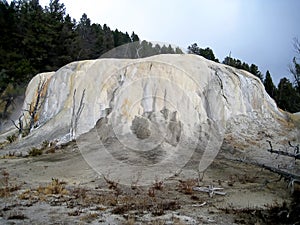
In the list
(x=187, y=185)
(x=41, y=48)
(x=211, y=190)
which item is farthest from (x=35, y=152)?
(x=41, y=48)

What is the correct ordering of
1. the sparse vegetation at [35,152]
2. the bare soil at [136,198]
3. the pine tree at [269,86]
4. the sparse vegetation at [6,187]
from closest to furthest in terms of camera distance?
the bare soil at [136,198] < the sparse vegetation at [6,187] < the sparse vegetation at [35,152] < the pine tree at [269,86]

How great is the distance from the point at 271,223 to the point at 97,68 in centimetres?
1986

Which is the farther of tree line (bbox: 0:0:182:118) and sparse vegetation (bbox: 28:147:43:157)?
tree line (bbox: 0:0:182:118)

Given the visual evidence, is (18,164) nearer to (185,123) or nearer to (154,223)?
(185,123)

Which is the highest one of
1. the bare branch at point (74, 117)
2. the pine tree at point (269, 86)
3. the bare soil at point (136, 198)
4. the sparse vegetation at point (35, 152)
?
the pine tree at point (269, 86)

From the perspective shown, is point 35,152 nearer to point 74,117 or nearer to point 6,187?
point 74,117

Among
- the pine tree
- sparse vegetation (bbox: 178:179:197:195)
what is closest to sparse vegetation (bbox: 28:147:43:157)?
sparse vegetation (bbox: 178:179:197:195)

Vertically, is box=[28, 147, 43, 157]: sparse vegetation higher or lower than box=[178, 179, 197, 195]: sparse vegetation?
higher

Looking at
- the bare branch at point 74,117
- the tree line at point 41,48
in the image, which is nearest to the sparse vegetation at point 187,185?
the bare branch at point 74,117

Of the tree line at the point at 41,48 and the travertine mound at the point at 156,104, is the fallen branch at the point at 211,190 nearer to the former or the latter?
the travertine mound at the point at 156,104

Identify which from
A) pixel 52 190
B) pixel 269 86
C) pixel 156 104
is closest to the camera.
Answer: pixel 52 190

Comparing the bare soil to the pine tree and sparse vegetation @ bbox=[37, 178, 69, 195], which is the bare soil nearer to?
sparse vegetation @ bbox=[37, 178, 69, 195]

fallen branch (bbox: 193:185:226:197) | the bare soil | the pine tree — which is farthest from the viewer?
the pine tree

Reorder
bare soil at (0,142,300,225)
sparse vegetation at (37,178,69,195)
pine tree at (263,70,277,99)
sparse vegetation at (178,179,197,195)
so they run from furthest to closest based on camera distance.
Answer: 1. pine tree at (263,70,277,99)
2. sparse vegetation at (178,179,197,195)
3. sparse vegetation at (37,178,69,195)
4. bare soil at (0,142,300,225)
